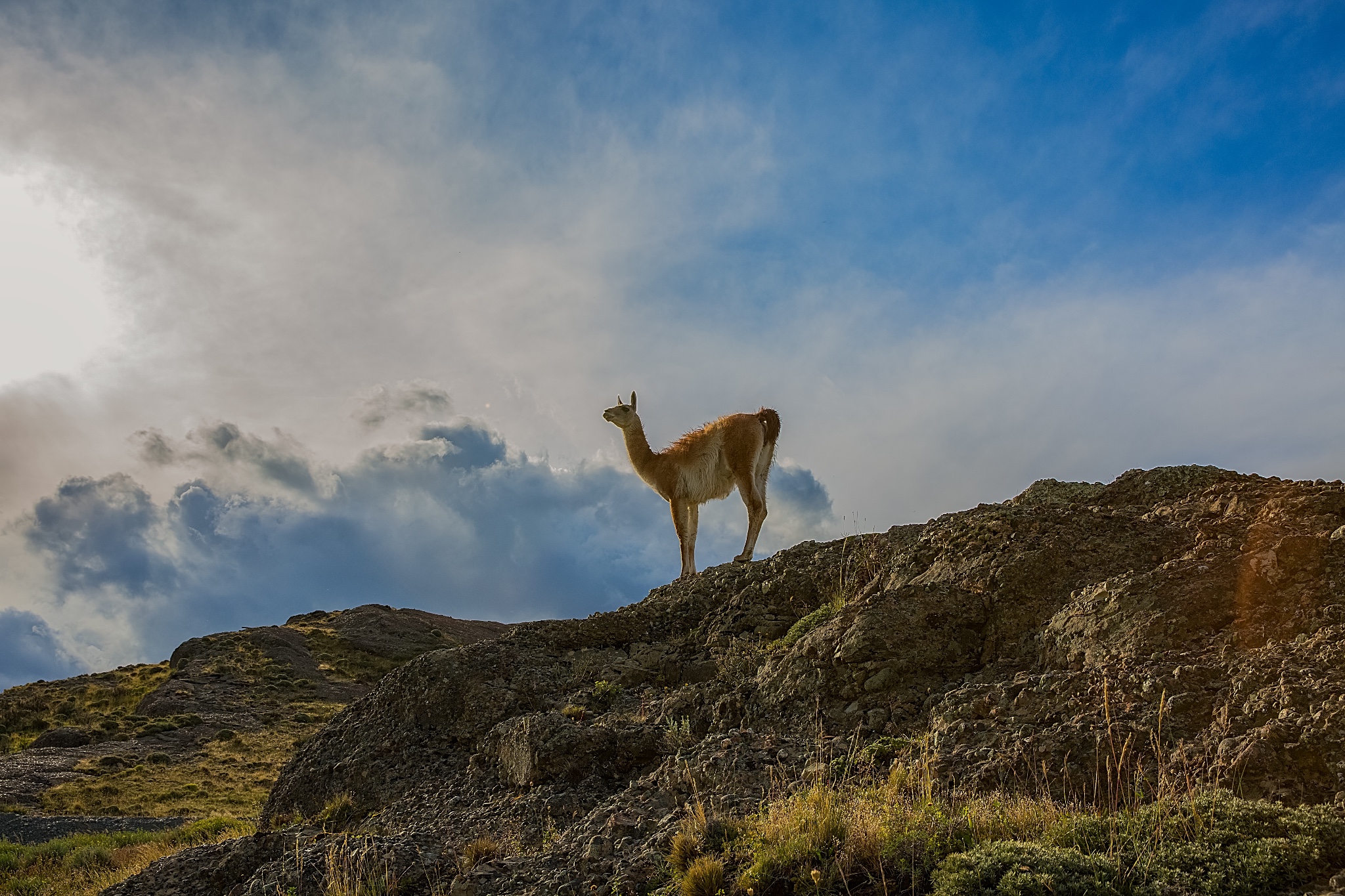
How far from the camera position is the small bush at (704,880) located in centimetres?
588

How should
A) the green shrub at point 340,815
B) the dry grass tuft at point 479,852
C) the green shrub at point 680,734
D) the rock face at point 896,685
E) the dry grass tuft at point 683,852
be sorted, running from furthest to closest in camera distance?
the green shrub at point 340,815
the green shrub at point 680,734
the dry grass tuft at point 479,852
the rock face at point 896,685
the dry grass tuft at point 683,852

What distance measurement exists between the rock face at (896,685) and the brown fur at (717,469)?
432 centimetres

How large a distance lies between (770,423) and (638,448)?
2913 millimetres

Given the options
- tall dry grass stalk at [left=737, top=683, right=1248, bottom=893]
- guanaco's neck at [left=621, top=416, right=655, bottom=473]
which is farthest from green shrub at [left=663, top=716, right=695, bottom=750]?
guanaco's neck at [left=621, top=416, right=655, bottom=473]

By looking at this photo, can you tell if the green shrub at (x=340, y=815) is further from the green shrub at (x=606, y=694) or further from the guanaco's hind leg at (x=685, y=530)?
the guanaco's hind leg at (x=685, y=530)

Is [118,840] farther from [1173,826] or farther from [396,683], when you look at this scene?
[1173,826]

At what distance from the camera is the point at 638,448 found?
19.7 m

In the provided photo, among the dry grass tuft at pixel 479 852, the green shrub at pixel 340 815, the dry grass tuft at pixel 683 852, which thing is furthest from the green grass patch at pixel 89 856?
the dry grass tuft at pixel 683 852

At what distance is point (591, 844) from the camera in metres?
6.87

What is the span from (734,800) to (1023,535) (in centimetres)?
486

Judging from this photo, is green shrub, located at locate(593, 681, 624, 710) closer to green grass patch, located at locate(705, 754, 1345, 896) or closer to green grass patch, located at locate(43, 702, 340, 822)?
green grass patch, located at locate(705, 754, 1345, 896)

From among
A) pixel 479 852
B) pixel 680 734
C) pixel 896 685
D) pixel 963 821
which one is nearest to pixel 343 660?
pixel 680 734

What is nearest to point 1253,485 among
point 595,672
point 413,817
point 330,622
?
point 595,672

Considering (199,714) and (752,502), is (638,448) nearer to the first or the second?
(752,502)
